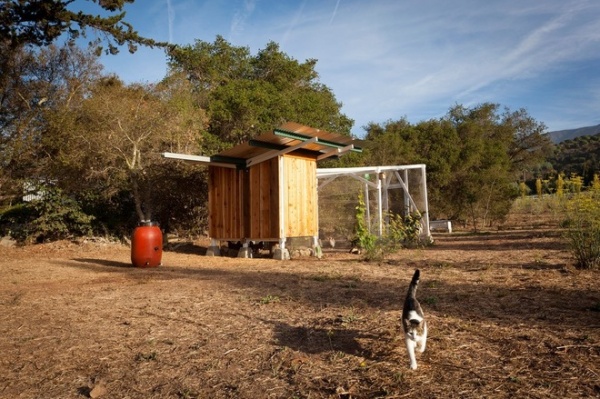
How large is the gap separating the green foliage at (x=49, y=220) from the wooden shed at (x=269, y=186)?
4.85m

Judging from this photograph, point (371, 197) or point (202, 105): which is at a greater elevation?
point (202, 105)

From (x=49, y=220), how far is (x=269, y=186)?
25.5 feet

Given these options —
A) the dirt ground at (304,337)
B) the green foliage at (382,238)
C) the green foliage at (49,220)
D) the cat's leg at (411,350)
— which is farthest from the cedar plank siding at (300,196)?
the cat's leg at (411,350)

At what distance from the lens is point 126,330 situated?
12.6ft

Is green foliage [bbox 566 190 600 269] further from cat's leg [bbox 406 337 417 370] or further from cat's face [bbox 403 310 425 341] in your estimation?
cat's leg [bbox 406 337 417 370]

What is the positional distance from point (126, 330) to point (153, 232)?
5.19m

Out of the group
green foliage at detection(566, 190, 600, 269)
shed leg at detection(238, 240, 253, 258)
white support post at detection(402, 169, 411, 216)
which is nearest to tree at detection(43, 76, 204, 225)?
shed leg at detection(238, 240, 253, 258)

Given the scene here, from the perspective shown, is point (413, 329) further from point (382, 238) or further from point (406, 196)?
point (406, 196)

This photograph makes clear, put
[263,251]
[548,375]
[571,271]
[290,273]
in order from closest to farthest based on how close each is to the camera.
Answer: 1. [548,375]
2. [571,271]
3. [290,273]
4. [263,251]

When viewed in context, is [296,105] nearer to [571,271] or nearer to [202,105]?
[202,105]

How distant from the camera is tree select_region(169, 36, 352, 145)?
17.9 m

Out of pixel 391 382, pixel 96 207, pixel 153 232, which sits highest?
pixel 96 207

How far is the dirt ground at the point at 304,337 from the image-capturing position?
2.52 m

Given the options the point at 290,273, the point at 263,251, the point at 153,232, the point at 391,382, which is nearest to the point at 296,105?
the point at 263,251
